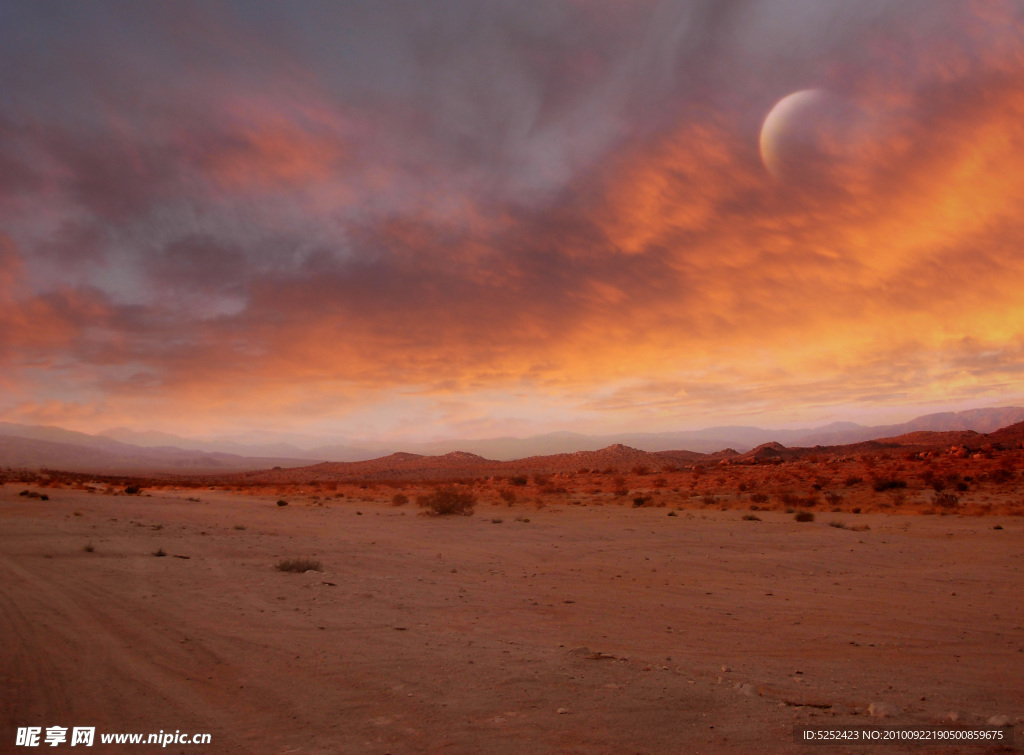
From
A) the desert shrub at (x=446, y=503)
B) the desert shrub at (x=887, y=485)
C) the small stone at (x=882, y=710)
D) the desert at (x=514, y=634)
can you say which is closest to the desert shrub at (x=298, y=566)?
the desert at (x=514, y=634)

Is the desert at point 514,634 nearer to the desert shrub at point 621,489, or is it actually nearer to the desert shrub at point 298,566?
the desert shrub at point 298,566

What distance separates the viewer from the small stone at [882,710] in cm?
507

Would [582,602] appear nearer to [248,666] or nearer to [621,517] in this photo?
[248,666]

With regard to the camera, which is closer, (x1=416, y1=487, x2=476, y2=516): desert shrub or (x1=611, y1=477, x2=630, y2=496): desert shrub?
(x1=416, y1=487, x2=476, y2=516): desert shrub

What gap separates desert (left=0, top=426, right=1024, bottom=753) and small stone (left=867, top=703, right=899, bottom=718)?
17 millimetres

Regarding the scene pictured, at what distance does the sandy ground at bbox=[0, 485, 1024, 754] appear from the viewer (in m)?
5.11

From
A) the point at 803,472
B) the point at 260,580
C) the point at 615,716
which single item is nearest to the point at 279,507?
the point at 260,580

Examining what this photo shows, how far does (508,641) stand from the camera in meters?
7.58

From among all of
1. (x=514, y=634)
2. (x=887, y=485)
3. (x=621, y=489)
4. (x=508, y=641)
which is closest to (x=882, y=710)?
(x=508, y=641)

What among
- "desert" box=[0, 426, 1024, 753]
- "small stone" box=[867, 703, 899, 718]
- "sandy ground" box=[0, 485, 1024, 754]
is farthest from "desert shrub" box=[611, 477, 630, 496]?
"small stone" box=[867, 703, 899, 718]

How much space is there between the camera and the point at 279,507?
30219 mm

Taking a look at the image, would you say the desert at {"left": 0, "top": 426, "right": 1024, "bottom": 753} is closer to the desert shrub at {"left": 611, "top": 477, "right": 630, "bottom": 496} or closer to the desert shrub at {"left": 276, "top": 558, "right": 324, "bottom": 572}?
the desert shrub at {"left": 276, "top": 558, "right": 324, "bottom": 572}

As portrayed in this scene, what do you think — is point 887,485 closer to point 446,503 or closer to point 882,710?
point 446,503

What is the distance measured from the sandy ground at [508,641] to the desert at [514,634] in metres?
0.04
